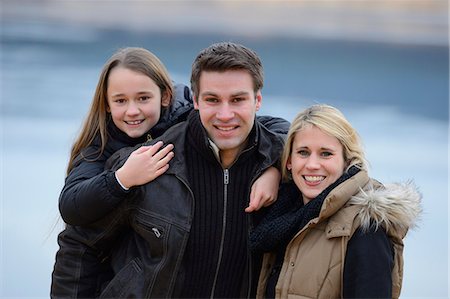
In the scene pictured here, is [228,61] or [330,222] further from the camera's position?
[228,61]

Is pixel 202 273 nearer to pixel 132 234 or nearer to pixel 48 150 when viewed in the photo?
pixel 132 234

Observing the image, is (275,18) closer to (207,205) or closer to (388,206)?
(207,205)

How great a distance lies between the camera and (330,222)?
1.99 meters

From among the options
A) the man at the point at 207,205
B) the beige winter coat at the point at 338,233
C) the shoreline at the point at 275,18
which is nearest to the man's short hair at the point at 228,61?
the man at the point at 207,205

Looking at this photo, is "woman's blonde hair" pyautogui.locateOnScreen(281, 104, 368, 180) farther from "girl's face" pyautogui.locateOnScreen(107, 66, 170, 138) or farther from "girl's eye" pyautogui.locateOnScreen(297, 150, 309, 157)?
"girl's face" pyautogui.locateOnScreen(107, 66, 170, 138)

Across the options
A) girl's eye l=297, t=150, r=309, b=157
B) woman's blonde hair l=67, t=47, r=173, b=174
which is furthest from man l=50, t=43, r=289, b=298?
woman's blonde hair l=67, t=47, r=173, b=174

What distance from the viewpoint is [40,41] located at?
9.22 m

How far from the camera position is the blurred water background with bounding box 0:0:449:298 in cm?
443

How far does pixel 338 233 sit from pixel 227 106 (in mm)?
475

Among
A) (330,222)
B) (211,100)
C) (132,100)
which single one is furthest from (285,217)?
(132,100)

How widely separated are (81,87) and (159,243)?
5.25 meters

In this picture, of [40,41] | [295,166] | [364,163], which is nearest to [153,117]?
[295,166]

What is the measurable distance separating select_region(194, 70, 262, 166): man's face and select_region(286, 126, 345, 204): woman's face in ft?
0.58

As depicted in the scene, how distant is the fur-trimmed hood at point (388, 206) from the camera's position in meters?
1.96
